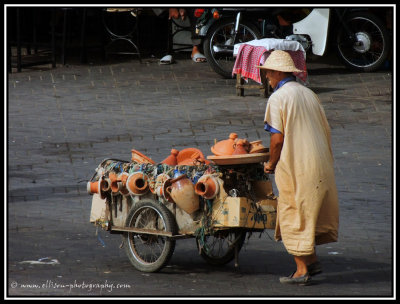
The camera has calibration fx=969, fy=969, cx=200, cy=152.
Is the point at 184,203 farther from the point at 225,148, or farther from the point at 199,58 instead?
the point at 199,58

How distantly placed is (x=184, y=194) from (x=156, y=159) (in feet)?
13.9

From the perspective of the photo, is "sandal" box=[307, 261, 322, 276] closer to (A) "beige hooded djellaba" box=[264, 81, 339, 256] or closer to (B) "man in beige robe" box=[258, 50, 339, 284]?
(B) "man in beige robe" box=[258, 50, 339, 284]

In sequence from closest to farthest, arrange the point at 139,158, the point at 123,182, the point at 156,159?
1. the point at 123,182
2. the point at 139,158
3. the point at 156,159

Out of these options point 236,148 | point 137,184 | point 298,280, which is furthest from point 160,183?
point 298,280

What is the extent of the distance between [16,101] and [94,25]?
714 cm

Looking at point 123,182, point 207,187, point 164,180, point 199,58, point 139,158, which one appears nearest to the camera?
point 207,187

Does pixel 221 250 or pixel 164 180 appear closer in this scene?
pixel 164 180

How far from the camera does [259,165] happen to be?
7.07 meters

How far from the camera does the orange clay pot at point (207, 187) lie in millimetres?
6867

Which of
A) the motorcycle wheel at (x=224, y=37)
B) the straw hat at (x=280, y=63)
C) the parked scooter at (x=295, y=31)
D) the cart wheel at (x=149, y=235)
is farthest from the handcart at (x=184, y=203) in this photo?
the parked scooter at (x=295, y=31)

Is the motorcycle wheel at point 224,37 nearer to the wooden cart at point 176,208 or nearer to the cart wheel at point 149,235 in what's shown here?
the wooden cart at point 176,208

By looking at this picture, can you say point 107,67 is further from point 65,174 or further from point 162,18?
point 65,174

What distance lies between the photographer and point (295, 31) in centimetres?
1565

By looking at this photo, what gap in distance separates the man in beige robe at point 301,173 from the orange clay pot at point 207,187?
1.28 ft
